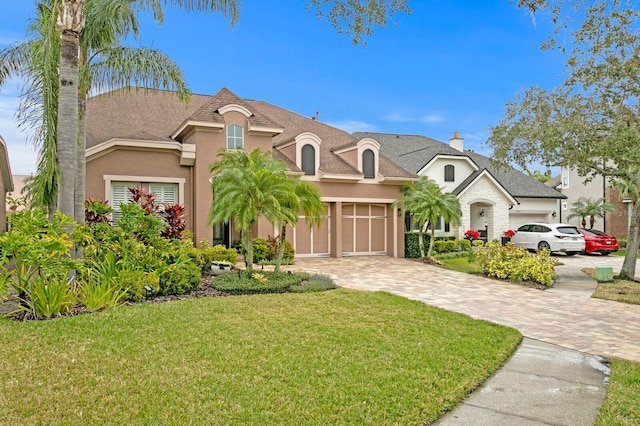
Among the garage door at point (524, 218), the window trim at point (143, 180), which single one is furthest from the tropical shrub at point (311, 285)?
the garage door at point (524, 218)

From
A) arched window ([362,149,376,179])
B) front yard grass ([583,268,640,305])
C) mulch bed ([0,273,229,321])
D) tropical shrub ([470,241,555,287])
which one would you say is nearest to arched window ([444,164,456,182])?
arched window ([362,149,376,179])

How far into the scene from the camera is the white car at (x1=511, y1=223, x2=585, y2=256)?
23484 mm

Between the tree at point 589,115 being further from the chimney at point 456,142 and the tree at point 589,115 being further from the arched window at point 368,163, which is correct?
the chimney at point 456,142

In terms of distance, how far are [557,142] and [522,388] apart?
413 inches

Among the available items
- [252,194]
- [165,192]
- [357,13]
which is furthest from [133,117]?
[357,13]

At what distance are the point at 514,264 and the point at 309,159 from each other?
9.21 m

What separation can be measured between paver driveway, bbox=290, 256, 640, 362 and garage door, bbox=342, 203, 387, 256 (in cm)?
363

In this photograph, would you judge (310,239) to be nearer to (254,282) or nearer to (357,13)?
(254,282)

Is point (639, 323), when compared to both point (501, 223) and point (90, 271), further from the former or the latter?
point (501, 223)

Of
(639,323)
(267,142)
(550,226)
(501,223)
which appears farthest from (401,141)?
(639,323)

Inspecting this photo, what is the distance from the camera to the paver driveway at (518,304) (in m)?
7.51

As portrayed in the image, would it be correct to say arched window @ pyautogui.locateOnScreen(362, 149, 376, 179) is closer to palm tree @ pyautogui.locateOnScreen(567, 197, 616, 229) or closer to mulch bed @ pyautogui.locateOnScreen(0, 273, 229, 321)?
mulch bed @ pyautogui.locateOnScreen(0, 273, 229, 321)

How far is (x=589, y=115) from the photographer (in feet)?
45.1

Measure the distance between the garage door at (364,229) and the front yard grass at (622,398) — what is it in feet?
50.8
